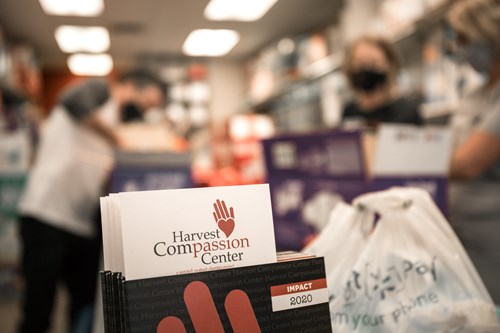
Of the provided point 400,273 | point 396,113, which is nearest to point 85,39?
point 396,113

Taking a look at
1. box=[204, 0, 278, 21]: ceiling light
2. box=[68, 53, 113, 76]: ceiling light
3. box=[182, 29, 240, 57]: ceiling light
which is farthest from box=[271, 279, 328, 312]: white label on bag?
box=[68, 53, 113, 76]: ceiling light

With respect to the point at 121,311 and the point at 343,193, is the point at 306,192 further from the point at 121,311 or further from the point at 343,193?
the point at 121,311

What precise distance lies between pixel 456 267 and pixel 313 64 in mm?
4015

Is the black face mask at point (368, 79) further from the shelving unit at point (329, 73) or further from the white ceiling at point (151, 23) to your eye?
the shelving unit at point (329, 73)

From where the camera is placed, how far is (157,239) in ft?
1.81

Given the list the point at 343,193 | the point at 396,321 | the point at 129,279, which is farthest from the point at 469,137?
the point at 129,279

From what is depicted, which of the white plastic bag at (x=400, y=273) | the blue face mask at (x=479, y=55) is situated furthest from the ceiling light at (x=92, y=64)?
the white plastic bag at (x=400, y=273)

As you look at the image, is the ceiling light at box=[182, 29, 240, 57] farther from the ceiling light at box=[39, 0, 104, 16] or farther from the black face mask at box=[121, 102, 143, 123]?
the ceiling light at box=[39, 0, 104, 16]

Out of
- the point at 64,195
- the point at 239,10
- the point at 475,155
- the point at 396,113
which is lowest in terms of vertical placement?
the point at 475,155

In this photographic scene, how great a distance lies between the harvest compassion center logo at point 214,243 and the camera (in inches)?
22.0

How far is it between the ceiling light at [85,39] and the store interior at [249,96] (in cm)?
2

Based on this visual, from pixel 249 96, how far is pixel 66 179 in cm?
440

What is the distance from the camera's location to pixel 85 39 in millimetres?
3232

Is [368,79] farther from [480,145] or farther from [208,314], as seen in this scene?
[208,314]
